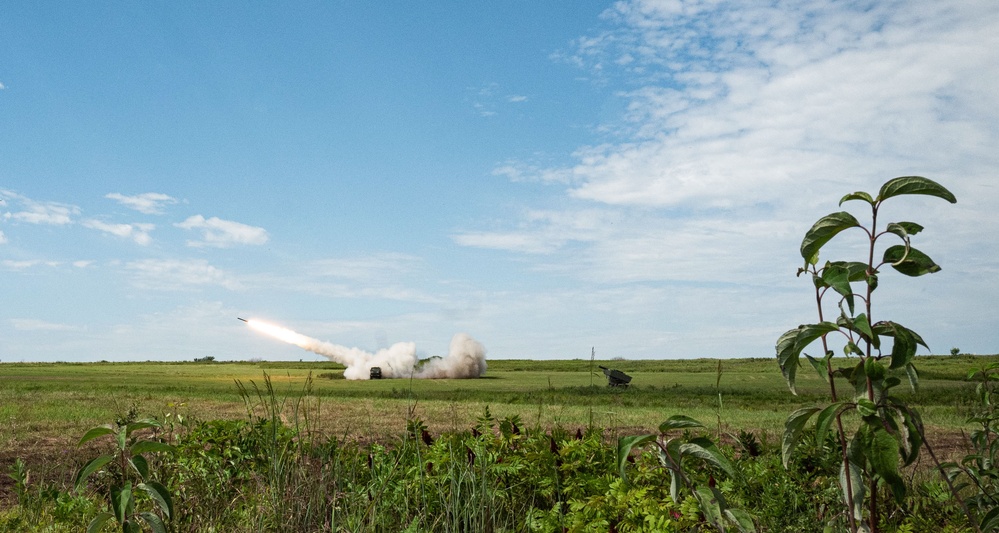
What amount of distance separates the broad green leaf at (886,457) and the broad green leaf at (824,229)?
1.76 ft

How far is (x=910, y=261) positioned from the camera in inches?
79.7

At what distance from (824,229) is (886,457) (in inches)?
25.5

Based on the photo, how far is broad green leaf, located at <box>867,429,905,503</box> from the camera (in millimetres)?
1930

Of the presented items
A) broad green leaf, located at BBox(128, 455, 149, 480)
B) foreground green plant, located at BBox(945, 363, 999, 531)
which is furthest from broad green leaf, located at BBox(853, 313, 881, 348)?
broad green leaf, located at BBox(128, 455, 149, 480)

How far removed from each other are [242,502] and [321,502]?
1256mm

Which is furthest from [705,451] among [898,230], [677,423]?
[898,230]

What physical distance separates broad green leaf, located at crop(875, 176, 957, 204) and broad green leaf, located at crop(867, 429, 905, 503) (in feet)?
2.16

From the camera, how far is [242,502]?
5.26 metres

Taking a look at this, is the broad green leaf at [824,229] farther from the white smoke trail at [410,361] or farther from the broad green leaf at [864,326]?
the white smoke trail at [410,361]

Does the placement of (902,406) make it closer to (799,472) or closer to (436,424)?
(799,472)

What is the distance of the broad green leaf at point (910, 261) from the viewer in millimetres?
1993

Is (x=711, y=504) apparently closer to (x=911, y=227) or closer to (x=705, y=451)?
(x=705, y=451)

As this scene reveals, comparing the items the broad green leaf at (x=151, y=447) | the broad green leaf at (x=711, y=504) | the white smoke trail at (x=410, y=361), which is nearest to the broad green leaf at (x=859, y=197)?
the broad green leaf at (x=711, y=504)

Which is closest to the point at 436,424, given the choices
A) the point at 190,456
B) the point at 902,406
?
the point at 190,456
